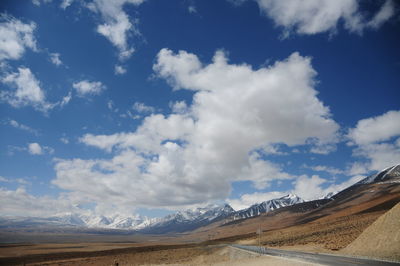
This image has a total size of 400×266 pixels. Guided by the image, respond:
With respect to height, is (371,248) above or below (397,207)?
below

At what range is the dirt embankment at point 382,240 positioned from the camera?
125 feet

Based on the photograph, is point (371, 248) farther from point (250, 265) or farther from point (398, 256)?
point (250, 265)

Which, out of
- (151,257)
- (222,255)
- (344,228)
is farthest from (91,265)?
(344,228)

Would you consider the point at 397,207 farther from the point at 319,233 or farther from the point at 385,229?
the point at 319,233

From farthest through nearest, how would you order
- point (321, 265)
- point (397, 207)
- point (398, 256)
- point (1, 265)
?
point (1, 265) → point (397, 207) → point (398, 256) → point (321, 265)

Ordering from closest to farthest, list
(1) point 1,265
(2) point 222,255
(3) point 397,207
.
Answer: (3) point 397,207 → (2) point 222,255 → (1) point 1,265

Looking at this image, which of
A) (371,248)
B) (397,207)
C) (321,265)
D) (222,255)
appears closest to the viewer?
(321,265)

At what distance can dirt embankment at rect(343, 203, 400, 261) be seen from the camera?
38062 millimetres

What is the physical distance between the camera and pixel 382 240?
1650 inches

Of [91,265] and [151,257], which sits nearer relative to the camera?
[91,265]

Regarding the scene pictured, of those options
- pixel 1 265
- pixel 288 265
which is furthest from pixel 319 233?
pixel 1 265

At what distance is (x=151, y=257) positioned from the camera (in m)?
82.2

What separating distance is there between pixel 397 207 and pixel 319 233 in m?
52.9

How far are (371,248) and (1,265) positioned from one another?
9574 centimetres
